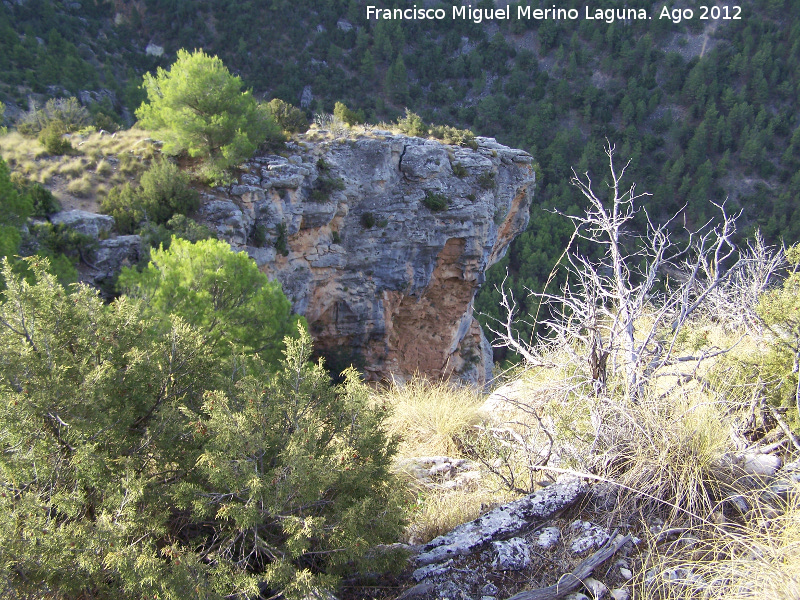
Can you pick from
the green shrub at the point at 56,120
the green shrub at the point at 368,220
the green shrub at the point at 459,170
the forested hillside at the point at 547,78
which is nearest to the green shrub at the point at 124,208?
the green shrub at the point at 56,120

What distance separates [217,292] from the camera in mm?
6785

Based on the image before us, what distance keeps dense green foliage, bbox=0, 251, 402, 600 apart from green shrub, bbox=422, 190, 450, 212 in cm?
1258

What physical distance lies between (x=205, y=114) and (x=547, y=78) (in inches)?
1359

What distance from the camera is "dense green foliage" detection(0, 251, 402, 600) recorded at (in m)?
2.09

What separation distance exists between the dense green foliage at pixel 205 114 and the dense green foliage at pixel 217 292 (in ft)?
18.7

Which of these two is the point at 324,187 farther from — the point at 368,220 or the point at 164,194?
the point at 164,194

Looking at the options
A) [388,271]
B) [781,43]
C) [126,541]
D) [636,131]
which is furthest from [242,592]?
[781,43]

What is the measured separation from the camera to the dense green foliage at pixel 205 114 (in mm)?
12125

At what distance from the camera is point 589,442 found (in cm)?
312

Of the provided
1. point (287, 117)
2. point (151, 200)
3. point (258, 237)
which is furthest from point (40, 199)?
point (287, 117)

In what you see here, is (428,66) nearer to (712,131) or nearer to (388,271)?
(712,131)

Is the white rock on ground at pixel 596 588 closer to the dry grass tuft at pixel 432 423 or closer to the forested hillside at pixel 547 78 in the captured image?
the dry grass tuft at pixel 432 423

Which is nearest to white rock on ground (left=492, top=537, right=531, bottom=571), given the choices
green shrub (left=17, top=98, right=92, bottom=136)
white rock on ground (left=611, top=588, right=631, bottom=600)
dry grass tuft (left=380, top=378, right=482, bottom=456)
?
white rock on ground (left=611, top=588, right=631, bottom=600)

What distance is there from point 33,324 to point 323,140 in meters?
13.3
